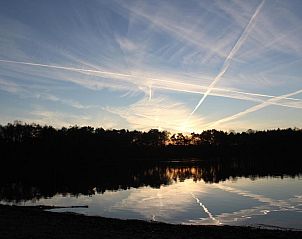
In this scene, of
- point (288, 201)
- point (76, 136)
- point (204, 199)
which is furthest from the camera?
point (76, 136)

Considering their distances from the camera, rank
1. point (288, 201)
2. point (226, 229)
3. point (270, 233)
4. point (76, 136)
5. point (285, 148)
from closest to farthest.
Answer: point (270, 233) < point (226, 229) < point (288, 201) < point (76, 136) < point (285, 148)

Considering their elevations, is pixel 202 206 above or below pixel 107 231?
above

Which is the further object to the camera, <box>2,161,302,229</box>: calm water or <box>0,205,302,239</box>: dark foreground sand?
<box>2,161,302,229</box>: calm water

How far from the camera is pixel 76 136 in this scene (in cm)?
16788

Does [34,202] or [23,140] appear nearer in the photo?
[34,202]

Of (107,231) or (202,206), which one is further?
(202,206)

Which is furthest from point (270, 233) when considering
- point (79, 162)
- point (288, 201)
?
point (79, 162)

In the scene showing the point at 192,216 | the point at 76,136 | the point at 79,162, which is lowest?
the point at 192,216

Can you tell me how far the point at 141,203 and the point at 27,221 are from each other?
18.3m

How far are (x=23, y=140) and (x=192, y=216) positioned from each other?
441 ft

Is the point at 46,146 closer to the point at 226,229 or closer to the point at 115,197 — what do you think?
the point at 115,197

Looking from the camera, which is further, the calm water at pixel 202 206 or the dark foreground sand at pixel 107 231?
the calm water at pixel 202 206

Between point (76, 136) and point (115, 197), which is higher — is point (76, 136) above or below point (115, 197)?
above

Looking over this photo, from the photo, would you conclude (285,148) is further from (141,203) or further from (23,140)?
(141,203)
